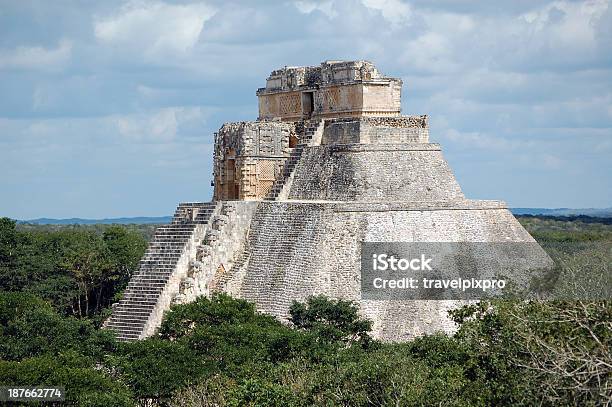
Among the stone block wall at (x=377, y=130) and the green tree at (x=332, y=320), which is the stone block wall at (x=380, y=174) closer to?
the stone block wall at (x=377, y=130)

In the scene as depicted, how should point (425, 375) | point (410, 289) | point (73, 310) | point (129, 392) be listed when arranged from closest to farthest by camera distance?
1. point (425, 375)
2. point (129, 392)
3. point (410, 289)
4. point (73, 310)

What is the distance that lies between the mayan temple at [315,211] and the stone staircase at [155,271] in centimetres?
4

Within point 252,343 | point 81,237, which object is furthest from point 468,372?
point 81,237

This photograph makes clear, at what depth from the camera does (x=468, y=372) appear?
24391 mm

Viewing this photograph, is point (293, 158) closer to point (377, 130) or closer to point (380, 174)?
point (377, 130)

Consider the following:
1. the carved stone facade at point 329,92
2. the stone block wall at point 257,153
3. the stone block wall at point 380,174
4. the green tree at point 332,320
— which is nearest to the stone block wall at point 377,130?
the stone block wall at point 380,174

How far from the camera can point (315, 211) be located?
32438mm

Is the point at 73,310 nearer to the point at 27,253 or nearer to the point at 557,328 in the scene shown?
the point at 27,253

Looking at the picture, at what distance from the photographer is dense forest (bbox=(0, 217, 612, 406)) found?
21.5m

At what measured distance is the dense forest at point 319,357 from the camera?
21.5 m

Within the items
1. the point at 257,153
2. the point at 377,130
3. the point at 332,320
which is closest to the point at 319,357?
the point at 332,320

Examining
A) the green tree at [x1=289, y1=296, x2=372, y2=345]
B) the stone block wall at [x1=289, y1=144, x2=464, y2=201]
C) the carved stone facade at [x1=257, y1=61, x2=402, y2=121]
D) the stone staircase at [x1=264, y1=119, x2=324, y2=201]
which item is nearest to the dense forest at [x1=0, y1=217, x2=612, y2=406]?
the green tree at [x1=289, y1=296, x2=372, y2=345]

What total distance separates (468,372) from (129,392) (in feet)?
22.9

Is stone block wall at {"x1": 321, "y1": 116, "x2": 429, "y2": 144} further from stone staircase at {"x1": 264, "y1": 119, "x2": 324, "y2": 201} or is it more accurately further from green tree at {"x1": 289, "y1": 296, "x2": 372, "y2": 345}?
green tree at {"x1": 289, "y1": 296, "x2": 372, "y2": 345}
